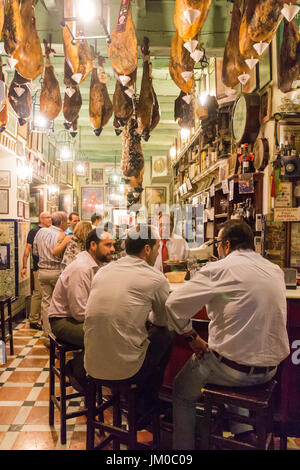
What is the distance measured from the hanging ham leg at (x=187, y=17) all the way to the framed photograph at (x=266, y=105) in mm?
1603

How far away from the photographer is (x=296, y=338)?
2.79 metres

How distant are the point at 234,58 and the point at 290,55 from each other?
17.3 inches

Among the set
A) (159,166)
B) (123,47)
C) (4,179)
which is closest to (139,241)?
(123,47)

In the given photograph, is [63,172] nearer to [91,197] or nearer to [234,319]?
[91,197]

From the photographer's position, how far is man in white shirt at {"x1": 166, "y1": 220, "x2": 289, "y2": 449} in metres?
2.06

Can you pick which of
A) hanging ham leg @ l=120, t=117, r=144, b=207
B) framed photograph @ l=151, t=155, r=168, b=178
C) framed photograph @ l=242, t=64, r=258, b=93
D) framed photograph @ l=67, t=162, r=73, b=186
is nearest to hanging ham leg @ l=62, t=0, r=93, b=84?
framed photograph @ l=242, t=64, r=258, b=93

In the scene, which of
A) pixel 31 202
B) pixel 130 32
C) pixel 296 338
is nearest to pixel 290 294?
pixel 296 338

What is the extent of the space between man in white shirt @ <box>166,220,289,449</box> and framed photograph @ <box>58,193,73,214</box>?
10.3 m

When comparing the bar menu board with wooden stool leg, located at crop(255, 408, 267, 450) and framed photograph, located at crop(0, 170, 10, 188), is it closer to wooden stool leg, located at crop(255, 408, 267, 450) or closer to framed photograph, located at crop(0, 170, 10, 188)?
wooden stool leg, located at crop(255, 408, 267, 450)

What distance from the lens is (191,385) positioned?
227cm
